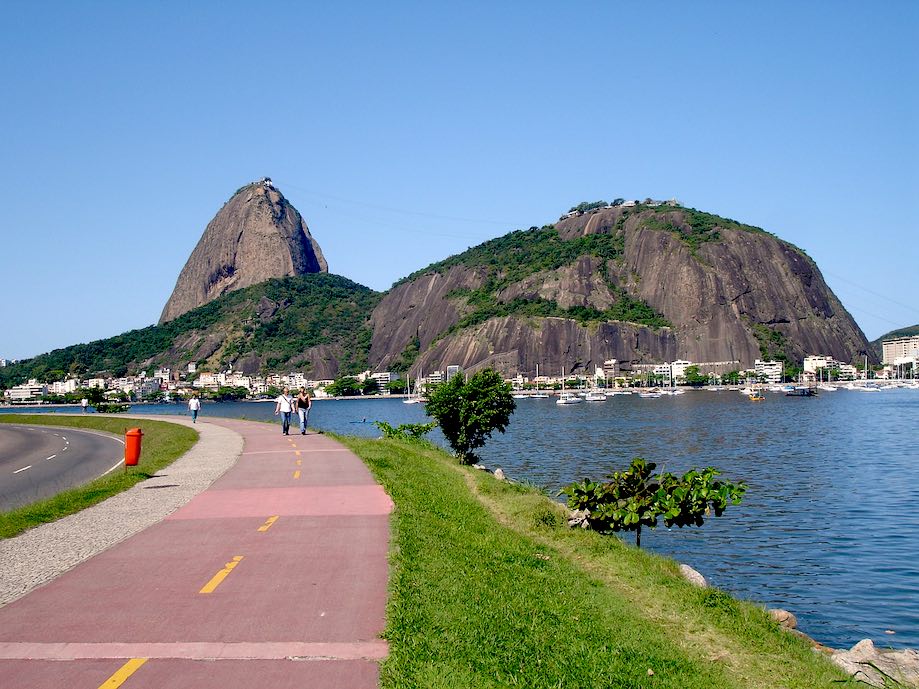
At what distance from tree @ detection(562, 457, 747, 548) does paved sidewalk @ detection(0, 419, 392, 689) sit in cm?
434

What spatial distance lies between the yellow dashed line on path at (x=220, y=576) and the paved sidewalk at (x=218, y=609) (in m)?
0.01

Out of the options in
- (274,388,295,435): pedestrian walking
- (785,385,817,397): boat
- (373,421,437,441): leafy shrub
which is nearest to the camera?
(274,388,295,435): pedestrian walking

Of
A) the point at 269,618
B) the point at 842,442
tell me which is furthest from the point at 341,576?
the point at 842,442

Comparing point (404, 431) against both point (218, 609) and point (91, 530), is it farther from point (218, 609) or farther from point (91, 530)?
point (218, 609)

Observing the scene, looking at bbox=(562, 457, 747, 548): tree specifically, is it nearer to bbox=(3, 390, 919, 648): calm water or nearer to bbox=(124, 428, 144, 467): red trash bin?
bbox=(3, 390, 919, 648): calm water

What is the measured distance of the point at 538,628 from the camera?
8375 mm

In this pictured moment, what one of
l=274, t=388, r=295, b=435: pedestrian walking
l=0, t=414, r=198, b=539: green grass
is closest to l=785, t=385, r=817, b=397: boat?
l=0, t=414, r=198, b=539: green grass

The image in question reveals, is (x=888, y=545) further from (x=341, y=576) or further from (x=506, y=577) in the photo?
(x=341, y=576)

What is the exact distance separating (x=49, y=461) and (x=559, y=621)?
26.7 m

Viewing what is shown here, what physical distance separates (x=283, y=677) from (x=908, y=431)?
67036mm

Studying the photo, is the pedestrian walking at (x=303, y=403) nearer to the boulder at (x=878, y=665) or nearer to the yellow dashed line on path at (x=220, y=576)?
the yellow dashed line on path at (x=220, y=576)

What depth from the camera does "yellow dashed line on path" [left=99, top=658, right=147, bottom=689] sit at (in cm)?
666

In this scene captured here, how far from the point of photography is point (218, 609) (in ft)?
28.7

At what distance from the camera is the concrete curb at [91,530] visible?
10570 millimetres
